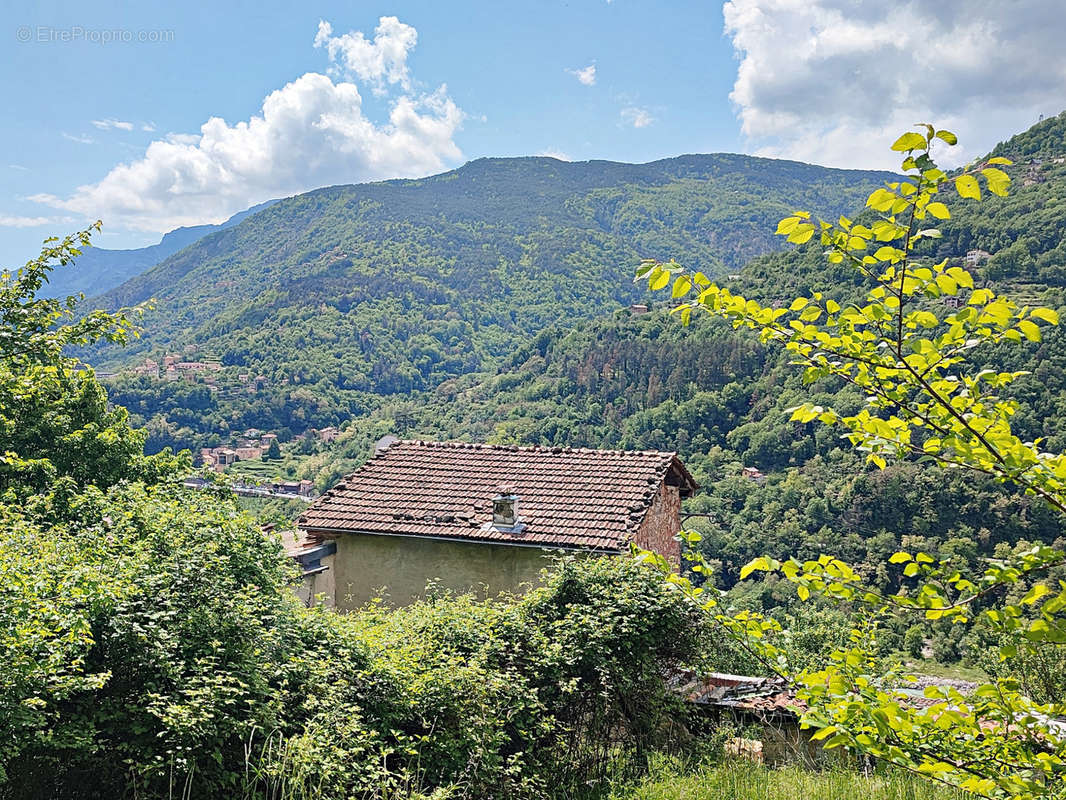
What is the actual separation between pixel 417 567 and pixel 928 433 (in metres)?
9.76

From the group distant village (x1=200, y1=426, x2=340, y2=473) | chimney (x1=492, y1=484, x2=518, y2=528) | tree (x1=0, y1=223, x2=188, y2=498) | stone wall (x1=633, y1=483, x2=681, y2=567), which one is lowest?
distant village (x1=200, y1=426, x2=340, y2=473)

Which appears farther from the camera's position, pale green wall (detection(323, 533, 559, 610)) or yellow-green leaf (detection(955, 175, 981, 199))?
pale green wall (detection(323, 533, 559, 610))

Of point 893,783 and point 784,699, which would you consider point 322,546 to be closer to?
point 784,699

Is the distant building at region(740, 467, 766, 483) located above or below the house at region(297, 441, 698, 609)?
below

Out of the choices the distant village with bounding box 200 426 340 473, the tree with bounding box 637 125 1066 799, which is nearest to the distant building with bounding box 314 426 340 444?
the distant village with bounding box 200 426 340 473

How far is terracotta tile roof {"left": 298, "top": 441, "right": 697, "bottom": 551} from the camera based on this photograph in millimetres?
10938

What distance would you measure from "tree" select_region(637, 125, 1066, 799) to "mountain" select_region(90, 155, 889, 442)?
87.3 metres

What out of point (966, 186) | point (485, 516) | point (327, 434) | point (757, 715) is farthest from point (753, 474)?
point (327, 434)

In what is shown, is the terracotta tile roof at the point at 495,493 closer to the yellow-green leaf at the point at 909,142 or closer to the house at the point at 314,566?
the house at the point at 314,566

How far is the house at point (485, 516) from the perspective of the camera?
10852 mm

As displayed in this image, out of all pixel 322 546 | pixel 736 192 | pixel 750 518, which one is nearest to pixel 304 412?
pixel 750 518

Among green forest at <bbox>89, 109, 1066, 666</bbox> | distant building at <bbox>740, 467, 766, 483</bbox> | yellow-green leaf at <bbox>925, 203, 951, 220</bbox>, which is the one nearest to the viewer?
yellow-green leaf at <bbox>925, 203, 951, 220</bbox>

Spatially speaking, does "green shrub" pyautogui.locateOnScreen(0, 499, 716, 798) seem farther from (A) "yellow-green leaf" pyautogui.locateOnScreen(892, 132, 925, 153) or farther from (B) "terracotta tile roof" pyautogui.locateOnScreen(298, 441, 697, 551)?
(B) "terracotta tile roof" pyautogui.locateOnScreen(298, 441, 697, 551)

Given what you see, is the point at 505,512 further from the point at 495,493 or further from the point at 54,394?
the point at 54,394
